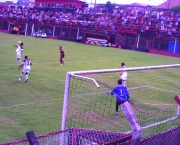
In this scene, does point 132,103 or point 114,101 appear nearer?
point 132,103

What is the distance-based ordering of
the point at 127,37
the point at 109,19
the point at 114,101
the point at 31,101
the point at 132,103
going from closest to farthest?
the point at 132,103, the point at 31,101, the point at 114,101, the point at 127,37, the point at 109,19

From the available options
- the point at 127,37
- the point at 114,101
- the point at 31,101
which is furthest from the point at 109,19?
the point at 31,101

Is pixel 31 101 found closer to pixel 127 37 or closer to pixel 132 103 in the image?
pixel 132 103

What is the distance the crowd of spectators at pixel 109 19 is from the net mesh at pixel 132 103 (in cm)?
2442

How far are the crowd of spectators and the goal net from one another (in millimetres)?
24633

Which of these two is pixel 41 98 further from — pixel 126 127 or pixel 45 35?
pixel 45 35

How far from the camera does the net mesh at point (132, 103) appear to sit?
11.1 meters

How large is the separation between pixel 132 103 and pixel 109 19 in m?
48.6

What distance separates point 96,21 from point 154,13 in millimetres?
10304

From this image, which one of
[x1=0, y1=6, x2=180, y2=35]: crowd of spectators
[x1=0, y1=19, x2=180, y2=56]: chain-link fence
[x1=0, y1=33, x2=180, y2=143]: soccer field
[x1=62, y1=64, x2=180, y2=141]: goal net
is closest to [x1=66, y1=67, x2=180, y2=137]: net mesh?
[x1=62, y1=64, x2=180, y2=141]: goal net

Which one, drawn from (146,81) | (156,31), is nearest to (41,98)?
(146,81)

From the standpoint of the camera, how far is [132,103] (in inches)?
264

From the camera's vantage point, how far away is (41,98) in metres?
14.2

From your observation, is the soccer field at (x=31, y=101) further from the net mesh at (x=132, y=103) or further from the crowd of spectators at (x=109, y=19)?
the crowd of spectators at (x=109, y=19)
